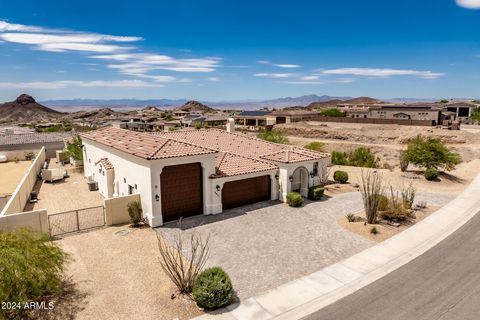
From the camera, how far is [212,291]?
12.4 meters

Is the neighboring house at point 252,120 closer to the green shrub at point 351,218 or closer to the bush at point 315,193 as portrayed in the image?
the bush at point 315,193

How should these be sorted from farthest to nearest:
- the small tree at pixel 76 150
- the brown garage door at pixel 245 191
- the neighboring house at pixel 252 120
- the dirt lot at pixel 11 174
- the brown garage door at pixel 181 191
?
1. the neighboring house at pixel 252 120
2. the small tree at pixel 76 150
3. the dirt lot at pixel 11 174
4. the brown garage door at pixel 245 191
5. the brown garage door at pixel 181 191

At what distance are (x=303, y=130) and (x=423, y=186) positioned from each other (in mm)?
58525

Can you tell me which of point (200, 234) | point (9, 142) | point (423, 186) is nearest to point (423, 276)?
point (200, 234)

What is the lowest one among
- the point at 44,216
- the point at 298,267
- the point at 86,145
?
the point at 298,267

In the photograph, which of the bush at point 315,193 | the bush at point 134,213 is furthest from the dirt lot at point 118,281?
the bush at point 315,193

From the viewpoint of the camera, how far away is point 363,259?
16688 mm

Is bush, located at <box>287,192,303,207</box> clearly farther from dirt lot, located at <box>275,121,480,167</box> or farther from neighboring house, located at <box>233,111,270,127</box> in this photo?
neighboring house, located at <box>233,111,270,127</box>

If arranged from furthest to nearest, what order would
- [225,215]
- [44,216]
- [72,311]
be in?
[225,215] → [44,216] → [72,311]

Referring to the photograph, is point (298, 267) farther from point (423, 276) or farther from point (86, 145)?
point (86, 145)

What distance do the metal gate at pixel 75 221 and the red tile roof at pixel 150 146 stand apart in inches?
173

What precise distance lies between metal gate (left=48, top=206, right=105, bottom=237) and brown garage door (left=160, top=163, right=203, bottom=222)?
3986 millimetres

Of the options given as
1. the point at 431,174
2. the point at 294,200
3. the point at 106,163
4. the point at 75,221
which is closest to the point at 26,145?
the point at 106,163

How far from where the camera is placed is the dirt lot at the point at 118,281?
1229cm
